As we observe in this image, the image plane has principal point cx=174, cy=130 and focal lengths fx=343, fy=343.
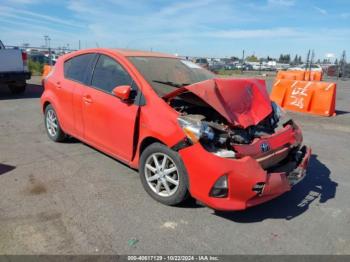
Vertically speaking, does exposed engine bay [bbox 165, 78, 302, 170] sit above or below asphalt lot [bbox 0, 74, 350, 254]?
above

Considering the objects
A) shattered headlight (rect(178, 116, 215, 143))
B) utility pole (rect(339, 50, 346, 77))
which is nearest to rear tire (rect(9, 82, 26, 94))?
shattered headlight (rect(178, 116, 215, 143))

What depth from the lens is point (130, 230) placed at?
3342mm

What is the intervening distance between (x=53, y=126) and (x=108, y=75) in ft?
6.39

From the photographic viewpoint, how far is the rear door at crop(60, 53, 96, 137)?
5109 mm

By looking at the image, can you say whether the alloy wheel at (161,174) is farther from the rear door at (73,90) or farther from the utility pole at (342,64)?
the utility pole at (342,64)

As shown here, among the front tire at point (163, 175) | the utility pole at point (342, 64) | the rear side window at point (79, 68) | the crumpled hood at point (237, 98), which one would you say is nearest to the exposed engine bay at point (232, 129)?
the crumpled hood at point (237, 98)

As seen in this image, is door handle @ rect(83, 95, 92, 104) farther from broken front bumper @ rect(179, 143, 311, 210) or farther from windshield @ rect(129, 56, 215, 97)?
broken front bumper @ rect(179, 143, 311, 210)

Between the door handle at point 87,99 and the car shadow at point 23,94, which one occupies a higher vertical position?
the door handle at point 87,99

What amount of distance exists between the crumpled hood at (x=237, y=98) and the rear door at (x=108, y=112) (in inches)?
32.5

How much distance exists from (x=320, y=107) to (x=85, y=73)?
7914mm

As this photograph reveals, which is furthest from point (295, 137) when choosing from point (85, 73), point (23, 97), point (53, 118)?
point (23, 97)

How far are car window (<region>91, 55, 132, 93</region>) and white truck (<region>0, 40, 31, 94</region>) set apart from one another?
7551 millimetres

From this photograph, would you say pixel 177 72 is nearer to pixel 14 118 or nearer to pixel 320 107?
pixel 14 118

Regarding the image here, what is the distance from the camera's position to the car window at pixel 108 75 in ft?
14.7
